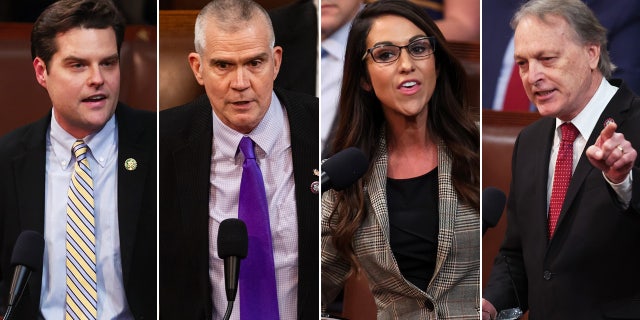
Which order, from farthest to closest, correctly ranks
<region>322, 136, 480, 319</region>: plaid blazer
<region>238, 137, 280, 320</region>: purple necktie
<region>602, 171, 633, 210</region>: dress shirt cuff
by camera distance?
1. <region>238, 137, 280, 320</region>: purple necktie
2. <region>322, 136, 480, 319</region>: plaid blazer
3. <region>602, 171, 633, 210</region>: dress shirt cuff

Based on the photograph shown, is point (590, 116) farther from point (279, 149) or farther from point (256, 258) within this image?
point (256, 258)

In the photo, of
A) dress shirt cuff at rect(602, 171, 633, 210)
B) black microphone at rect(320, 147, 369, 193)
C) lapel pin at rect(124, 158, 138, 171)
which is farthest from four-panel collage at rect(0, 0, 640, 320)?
dress shirt cuff at rect(602, 171, 633, 210)

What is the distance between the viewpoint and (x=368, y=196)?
3963mm

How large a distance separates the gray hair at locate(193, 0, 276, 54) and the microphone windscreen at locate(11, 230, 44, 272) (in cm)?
100

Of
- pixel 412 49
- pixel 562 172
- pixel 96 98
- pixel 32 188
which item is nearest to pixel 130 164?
pixel 96 98

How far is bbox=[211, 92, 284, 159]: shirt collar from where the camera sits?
13.2 feet

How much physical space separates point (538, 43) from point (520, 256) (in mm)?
854

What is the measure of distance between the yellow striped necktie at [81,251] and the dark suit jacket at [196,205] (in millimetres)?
286

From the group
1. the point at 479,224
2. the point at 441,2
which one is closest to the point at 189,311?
the point at 479,224

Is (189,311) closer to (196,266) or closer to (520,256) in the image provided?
(196,266)

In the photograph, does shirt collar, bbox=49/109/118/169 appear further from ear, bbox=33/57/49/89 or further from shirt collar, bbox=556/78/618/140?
shirt collar, bbox=556/78/618/140

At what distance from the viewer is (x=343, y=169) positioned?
355 cm

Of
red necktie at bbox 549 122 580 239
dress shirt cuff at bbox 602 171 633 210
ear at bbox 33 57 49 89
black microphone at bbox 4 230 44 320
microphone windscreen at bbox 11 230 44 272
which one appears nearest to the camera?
dress shirt cuff at bbox 602 171 633 210

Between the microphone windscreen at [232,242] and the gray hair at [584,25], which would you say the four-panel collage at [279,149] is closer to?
the gray hair at [584,25]
